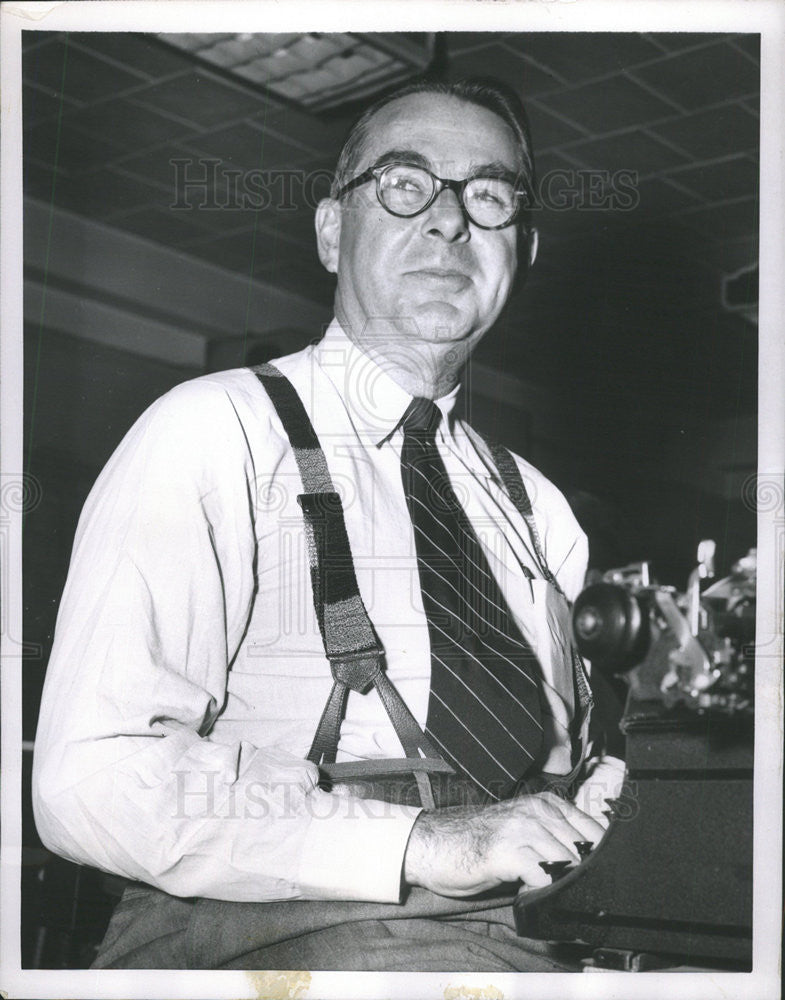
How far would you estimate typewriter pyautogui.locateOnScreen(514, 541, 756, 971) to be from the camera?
1.46m

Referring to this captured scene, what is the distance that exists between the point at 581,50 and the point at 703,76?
7.9 inches

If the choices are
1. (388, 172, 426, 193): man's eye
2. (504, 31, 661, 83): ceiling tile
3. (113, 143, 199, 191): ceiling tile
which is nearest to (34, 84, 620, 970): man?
(388, 172, 426, 193): man's eye

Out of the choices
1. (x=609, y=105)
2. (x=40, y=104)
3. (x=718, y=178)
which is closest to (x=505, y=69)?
(x=609, y=105)

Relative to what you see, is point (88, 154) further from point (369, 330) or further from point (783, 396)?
point (783, 396)

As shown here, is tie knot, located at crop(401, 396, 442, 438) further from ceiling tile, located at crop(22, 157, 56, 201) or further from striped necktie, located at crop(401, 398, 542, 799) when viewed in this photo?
ceiling tile, located at crop(22, 157, 56, 201)

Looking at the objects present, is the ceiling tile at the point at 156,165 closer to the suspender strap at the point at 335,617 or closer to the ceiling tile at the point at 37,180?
the ceiling tile at the point at 37,180

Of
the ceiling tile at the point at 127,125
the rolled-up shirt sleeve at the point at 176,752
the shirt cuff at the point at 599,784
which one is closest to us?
the rolled-up shirt sleeve at the point at 176,752

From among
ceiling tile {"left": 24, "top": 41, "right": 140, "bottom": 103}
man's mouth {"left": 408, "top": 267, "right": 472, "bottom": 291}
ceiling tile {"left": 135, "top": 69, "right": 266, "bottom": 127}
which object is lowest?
man's mouth {"left": 408, "top": 267, "right": 472, "bottom": 291}

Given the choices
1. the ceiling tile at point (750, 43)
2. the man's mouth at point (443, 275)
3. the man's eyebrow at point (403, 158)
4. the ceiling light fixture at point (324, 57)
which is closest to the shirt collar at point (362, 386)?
the man's mouth at point (443, 275)

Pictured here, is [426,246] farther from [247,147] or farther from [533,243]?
[247,147]

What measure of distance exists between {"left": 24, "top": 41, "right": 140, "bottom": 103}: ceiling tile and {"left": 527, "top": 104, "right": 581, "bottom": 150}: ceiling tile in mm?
640

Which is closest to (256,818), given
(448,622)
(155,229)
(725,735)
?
(448,622)

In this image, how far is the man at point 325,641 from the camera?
4.71 feet

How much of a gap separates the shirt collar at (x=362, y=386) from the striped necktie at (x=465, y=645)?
31 millimetres
